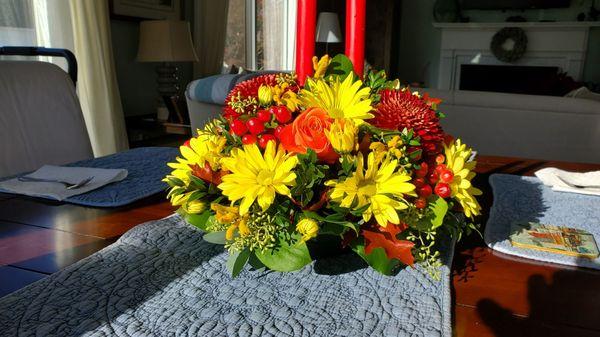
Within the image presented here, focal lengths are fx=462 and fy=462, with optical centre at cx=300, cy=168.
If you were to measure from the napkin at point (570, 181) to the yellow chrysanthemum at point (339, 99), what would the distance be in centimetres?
65

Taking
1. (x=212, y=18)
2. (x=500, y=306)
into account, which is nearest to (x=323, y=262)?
(x=500, y=306)

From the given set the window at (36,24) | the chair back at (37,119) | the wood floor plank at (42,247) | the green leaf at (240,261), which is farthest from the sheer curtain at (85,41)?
the green leaf at (240,261)

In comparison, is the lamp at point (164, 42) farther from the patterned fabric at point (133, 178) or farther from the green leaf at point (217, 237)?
the green leaf at point (217, 237)

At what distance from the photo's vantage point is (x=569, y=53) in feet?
18.1

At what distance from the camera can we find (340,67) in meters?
0.60

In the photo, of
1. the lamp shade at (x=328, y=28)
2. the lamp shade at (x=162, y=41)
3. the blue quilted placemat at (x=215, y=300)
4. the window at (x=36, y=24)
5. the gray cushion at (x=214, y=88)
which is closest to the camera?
the blue quilted placemat at (x=215, y=300)

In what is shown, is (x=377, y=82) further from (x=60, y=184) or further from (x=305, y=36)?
(x=60, y=184)

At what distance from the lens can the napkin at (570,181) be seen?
947mm

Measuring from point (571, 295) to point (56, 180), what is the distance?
911mm

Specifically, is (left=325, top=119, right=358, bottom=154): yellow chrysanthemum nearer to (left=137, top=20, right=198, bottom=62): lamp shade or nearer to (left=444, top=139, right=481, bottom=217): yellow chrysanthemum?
(left=444, top=139, right=481, bottom=217): yellow chrysanthemum

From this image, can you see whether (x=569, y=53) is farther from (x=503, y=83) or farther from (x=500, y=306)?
(x=500, y=306)

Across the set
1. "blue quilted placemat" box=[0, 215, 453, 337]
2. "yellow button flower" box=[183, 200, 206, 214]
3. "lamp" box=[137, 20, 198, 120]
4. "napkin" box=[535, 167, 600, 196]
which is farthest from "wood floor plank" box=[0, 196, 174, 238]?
"lamp" box=[137, 20, 198, 120]

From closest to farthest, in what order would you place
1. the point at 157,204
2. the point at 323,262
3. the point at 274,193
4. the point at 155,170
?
the point at 274,193 → the point at 323,262 → the point at 157,204 → the point at 155,170

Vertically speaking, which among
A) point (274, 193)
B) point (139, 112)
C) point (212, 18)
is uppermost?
point (212, 18)
